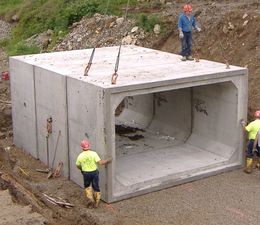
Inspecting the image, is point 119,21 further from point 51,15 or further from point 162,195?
point 162,195

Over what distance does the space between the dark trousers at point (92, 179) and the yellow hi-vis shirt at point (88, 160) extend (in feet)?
0.30

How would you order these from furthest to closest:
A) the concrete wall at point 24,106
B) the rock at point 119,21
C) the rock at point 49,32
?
the rock at point 49,32
the rock at point 119,21
the concrete wall at point 24,106

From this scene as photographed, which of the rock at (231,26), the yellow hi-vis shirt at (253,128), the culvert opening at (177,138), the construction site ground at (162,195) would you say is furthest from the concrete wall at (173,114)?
the rock at (231,26)

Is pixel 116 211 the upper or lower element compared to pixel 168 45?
lower

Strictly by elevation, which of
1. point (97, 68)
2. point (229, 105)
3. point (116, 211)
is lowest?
point (116, 211)

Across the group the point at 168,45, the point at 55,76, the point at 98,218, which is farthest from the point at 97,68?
the point at 168,45

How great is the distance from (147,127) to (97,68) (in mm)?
4350

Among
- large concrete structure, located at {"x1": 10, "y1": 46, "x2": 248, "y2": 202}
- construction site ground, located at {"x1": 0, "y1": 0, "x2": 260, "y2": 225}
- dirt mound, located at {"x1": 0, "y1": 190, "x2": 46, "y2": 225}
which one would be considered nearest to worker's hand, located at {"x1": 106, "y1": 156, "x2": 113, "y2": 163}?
large concrete structure, located at {"x1": 10, "y1": 46, "x2": 248, "y2": 202}

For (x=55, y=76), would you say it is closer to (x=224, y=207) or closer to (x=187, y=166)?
(x=187, y=166)

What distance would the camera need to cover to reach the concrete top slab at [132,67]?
13407mm

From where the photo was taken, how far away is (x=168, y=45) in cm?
2170

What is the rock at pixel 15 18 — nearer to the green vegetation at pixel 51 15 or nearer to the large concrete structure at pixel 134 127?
the green vegetation at pixel 51 15

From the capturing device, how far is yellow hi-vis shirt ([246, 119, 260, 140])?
14188 mm

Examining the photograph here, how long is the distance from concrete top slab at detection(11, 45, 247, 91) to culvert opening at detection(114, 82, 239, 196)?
88cm
